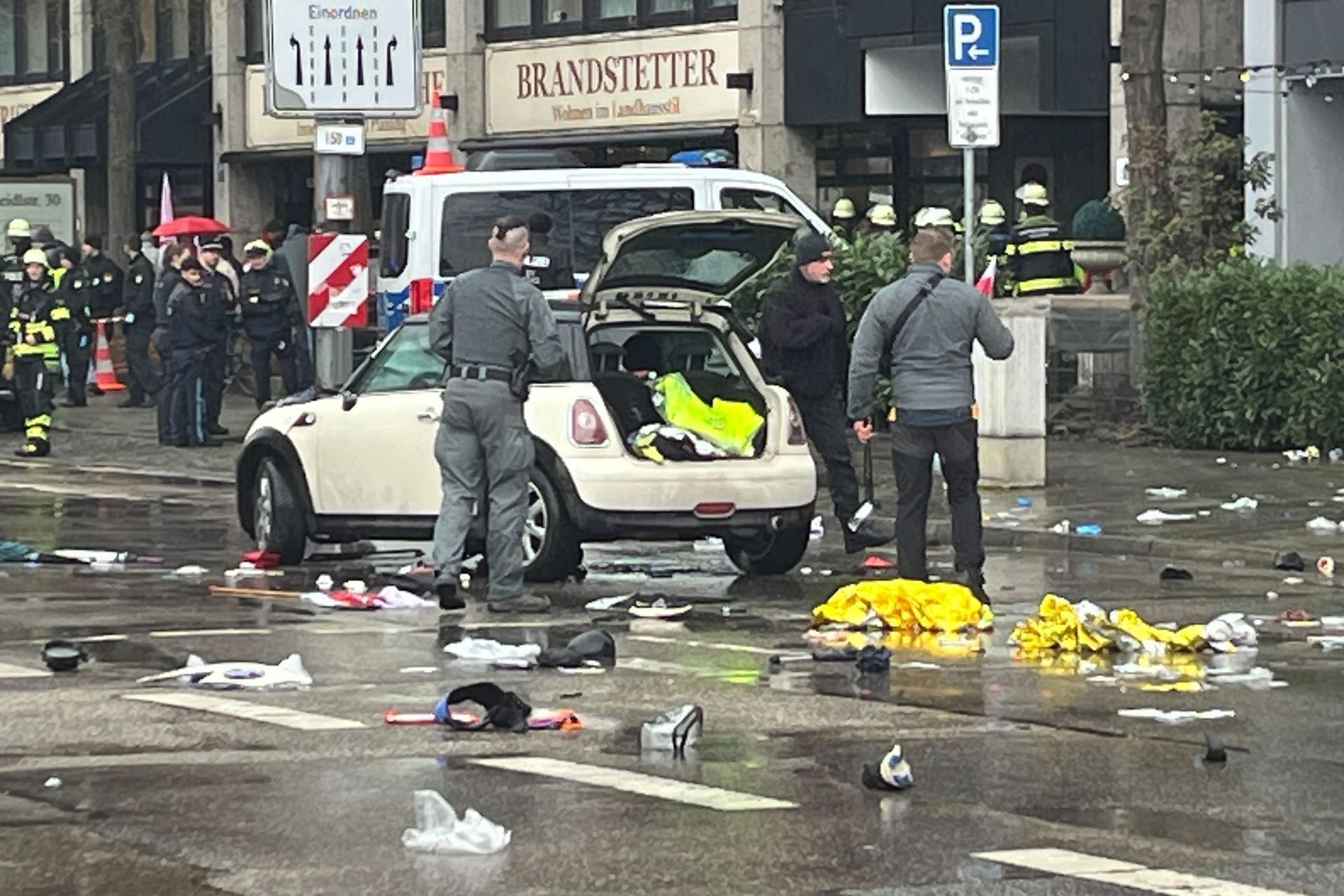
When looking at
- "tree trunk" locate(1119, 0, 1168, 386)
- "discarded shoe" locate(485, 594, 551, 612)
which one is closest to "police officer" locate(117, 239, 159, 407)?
"tree trunk" locate(1119, 0, 1168, 386)

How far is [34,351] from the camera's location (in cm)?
2611

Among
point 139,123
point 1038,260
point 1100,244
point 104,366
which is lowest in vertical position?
point 104,366

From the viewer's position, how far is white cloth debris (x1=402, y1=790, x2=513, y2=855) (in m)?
7.51

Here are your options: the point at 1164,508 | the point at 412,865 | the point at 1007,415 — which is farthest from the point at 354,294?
the point at 412,865

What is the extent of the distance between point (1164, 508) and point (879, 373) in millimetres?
4542

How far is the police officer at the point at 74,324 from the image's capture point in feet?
99.9

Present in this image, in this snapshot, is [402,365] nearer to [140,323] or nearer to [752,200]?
[752,200]

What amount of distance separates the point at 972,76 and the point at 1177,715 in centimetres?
966

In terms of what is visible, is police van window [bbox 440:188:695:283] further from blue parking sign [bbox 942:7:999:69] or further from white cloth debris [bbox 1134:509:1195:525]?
white cloth debris [bbox 1134:509:1195:525]

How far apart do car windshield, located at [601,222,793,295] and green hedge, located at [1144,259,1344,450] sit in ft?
11.8

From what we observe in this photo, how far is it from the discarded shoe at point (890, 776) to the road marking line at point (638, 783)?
322 mm

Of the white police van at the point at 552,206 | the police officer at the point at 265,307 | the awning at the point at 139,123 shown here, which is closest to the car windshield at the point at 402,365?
the white police van at the point at 552,206

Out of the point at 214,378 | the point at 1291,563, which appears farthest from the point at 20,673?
the point at 214,378

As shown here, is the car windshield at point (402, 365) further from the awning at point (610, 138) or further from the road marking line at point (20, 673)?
the awning at point (610, 138)
